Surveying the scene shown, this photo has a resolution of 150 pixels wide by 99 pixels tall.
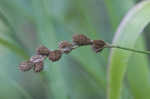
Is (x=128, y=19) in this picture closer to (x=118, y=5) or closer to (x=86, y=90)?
(x=118, y=5)

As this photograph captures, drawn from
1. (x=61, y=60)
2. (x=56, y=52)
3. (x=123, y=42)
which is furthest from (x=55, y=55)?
(x=61, y=60)

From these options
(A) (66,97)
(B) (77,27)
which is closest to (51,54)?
(A) (66,97)

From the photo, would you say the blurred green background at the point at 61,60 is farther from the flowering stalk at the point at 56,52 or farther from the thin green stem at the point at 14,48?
the flowering stalk at the point at 56,52

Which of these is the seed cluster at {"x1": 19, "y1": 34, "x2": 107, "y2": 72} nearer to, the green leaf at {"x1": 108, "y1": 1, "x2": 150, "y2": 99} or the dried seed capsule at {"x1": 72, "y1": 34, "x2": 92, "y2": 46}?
the dried seed capsule at {"x1": 72, "y1": 34, "x2": 92, "y2": 46}

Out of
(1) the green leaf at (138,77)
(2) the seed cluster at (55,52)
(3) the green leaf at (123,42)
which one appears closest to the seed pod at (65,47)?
(2) the seed cluster at (55,52)

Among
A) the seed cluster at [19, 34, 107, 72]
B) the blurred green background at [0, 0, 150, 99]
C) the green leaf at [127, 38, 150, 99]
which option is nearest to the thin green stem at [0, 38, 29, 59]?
the blurred green background at [0, 0, 150, 99]

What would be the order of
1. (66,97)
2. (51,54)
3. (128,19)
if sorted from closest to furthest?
(51,54) → (128,19) → (66,97)

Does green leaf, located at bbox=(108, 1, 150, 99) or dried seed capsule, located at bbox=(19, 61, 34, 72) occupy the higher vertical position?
green leaf, located at bbox=(108, 1, 150, 99)

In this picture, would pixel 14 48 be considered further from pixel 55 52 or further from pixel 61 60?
pixel 55 52
